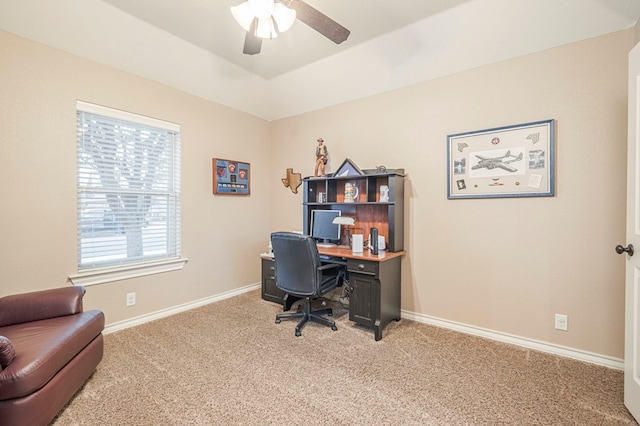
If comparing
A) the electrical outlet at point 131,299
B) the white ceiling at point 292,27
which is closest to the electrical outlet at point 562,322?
the white ceiling at point 292,27

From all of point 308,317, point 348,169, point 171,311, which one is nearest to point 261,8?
point 348,169

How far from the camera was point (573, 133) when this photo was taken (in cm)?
237

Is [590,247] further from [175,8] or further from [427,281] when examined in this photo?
[175,8]

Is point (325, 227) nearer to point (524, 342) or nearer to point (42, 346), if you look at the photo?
point (524, 342)

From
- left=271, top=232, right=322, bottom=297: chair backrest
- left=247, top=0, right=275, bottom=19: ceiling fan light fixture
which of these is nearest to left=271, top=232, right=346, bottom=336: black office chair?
left=271, top=232, right=322, bottom=297: chair backrest

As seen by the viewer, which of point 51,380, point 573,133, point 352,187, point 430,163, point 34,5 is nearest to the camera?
point 51,380

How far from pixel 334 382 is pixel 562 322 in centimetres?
194

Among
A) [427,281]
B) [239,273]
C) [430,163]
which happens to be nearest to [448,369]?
[427,281]

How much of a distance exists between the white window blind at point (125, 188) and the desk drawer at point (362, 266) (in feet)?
6.60

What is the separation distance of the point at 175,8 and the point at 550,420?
3.90 m

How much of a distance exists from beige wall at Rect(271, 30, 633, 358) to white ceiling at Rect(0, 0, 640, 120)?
0.56ft

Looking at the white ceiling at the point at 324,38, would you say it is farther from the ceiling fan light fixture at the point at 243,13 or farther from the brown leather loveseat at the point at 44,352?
the brown leather loveseat at the point at 44,352

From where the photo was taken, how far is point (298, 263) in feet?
9.36

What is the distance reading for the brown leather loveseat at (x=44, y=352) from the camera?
1.47m
